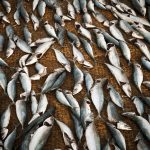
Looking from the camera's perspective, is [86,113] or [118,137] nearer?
[118,137]

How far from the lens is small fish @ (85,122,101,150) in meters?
2.87

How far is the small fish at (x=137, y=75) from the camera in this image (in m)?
3.53

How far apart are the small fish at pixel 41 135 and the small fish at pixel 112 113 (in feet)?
1.91

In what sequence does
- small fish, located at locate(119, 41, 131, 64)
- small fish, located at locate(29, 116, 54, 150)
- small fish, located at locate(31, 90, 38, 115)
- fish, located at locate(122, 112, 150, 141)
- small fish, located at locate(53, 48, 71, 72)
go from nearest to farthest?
1. small fish, located at locate(29, 116, 54, 150)
2. fish, located at locate(122, 112, 150, 141)
3. small fish, located at locate(31, 90, 38, 115)
4. small fish, located at locate(53, 48, 71, 72)
5. small fish, located at locate(119, 41, 131, 64)

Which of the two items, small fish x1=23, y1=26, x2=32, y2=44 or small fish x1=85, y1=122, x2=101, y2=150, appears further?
small fish x1=23, y1=26, x2=32, y2=44

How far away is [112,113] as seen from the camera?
10.6 feet

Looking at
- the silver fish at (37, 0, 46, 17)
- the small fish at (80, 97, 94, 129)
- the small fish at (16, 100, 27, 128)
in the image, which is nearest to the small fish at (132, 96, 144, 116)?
the small fish at (80, 97, 94, 129)

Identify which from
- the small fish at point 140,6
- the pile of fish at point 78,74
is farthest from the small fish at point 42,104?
the small fish at point 140,6

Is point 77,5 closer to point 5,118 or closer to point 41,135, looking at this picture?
point 5,118

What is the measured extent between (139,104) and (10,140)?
135cm

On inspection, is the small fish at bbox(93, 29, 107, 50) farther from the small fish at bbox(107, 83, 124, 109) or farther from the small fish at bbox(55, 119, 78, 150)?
the small fish at bbox(55, 119, 78, 150)

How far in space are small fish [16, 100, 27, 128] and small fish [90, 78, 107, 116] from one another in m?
0.71

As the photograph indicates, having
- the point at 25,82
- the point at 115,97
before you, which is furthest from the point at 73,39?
the point at 115,97

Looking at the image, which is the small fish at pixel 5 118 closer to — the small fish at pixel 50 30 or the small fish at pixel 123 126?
the small fish at pixel 123 126
